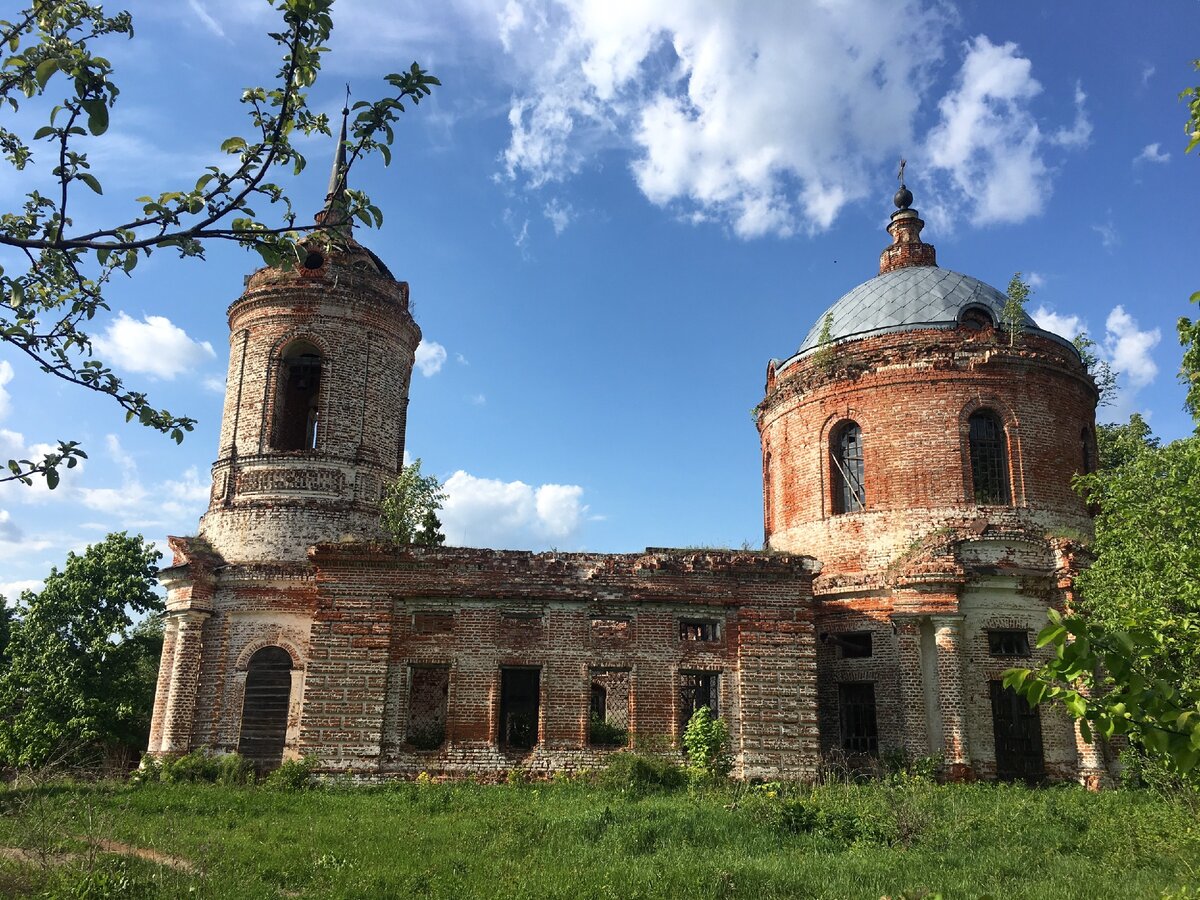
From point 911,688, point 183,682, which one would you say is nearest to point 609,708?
point 911,688

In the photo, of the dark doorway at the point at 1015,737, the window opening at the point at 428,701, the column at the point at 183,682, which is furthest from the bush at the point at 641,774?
the column at the point at 183,682

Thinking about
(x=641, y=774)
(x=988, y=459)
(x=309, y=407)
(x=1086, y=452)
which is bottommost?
(x=641, y=774)

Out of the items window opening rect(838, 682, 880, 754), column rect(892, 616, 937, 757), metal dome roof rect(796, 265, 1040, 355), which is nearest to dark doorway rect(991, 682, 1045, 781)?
column rect(892, 616, 937, 757)

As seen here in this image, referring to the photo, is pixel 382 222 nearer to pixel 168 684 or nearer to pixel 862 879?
pixel 862 879

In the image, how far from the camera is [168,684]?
56.4 feet

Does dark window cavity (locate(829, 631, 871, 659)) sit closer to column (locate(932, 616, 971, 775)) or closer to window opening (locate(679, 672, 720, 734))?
column (locate(932, 616, 971, 775))

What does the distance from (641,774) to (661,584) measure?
335 centimetres

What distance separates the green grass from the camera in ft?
29.2

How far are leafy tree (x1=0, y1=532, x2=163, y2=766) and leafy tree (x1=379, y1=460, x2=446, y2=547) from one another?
971 cm

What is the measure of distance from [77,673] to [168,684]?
744 centimetres

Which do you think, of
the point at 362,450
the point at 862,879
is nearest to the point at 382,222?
the point at 862,879

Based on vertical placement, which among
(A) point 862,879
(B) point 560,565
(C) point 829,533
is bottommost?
(A) point 862,879

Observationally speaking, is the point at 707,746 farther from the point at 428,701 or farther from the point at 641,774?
the point at 428,701

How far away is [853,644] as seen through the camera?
18.6 meters
